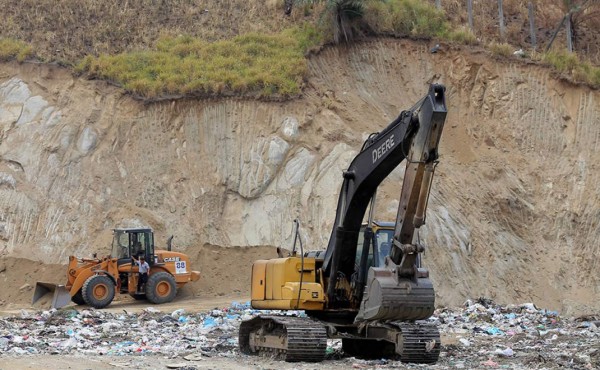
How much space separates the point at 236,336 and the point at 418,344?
18.5ft

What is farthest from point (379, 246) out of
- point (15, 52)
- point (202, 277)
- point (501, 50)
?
point (15, 52)

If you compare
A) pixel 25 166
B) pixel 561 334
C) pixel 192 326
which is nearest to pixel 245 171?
pixel 25 166

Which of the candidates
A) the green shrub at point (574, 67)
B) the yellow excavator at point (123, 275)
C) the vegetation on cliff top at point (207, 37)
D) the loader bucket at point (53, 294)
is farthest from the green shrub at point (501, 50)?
the loader bucket at point (53, 294)

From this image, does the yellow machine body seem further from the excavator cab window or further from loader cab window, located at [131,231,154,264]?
loader cab window, located at [131,231,154,264]

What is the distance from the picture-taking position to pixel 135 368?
39.7ft

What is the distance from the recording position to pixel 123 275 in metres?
25.2

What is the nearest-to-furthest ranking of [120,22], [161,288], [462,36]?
[161,288]
[462,36]
[120,22]

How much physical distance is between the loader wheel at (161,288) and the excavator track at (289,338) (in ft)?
34.3

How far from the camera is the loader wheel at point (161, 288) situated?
82.7 feet

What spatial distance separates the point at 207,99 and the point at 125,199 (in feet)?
14.5

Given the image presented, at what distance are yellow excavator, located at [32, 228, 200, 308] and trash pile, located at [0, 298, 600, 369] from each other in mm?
1443

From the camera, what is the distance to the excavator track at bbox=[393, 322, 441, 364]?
13.2m

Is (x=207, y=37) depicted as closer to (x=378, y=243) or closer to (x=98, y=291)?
(x=98, y=291)

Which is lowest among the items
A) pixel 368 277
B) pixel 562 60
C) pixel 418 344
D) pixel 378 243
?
pixel 418 344
